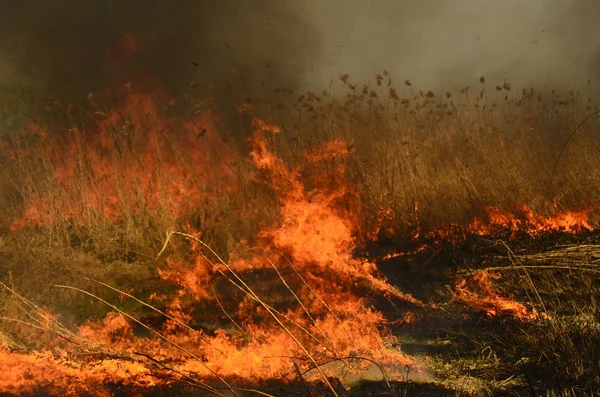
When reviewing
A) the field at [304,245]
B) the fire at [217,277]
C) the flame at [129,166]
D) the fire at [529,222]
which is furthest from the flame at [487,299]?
the flame at [129,166]

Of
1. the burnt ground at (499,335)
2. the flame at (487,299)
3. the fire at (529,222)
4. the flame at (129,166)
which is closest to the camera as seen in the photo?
the burnt ground at (499,335)

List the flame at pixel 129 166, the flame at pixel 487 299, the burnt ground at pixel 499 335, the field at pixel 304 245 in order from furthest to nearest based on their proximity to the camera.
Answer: the flame at pixel 129 166 < the flame at pixel 487 299 < the field at pixel 304 245 < the burnt ground at pixel 499 335

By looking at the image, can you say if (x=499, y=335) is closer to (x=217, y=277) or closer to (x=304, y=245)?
(x=304, y=245)

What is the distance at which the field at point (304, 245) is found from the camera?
3.00 metres

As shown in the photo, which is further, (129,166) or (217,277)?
(129,166)

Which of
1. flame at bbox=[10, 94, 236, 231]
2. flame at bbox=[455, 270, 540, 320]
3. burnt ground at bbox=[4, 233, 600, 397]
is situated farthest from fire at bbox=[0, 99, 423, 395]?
flame at bbox=[455, 270, 540, 320]

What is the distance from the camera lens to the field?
300cm

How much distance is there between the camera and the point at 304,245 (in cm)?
443

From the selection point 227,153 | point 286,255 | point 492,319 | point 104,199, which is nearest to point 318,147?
point 227,153

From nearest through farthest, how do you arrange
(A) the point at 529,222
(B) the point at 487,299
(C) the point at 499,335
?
(C) the point at 499,335
(B) the point at 487,299
(A) the point at 529,222

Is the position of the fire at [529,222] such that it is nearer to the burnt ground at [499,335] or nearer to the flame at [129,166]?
the burnt ground at [499,335]

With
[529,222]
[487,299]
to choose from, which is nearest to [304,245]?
[487,299]

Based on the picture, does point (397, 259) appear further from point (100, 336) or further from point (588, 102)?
point (588, 102)

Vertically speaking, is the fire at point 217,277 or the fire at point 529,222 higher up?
the fire at point 529,222
